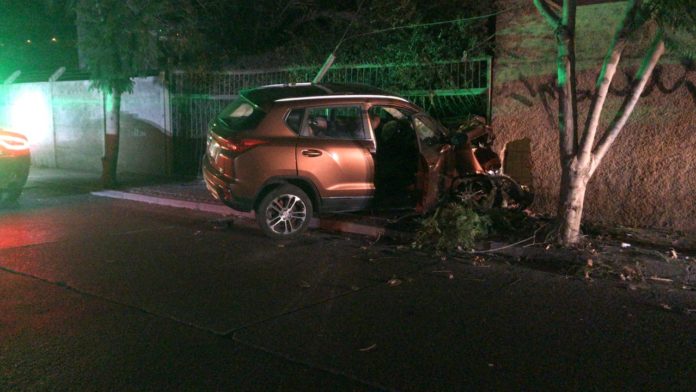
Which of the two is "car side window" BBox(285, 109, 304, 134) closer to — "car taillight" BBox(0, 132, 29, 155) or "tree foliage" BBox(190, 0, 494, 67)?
"tree foliage" BBox(190, 0, 494, 67)

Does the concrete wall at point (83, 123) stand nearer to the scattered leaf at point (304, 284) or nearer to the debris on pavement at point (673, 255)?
the scattered leaf at point (304, 284)

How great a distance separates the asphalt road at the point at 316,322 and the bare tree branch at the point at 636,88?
1787 mm

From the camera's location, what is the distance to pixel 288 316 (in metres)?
5.60

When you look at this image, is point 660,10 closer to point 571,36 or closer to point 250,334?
point 571,36

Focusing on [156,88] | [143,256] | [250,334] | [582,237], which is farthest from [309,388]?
[156,88]

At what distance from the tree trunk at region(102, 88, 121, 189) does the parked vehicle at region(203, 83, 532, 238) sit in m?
5.17

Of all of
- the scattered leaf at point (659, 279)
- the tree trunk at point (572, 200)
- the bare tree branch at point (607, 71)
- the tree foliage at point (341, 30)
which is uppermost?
the tree foliage at point (341, 30)

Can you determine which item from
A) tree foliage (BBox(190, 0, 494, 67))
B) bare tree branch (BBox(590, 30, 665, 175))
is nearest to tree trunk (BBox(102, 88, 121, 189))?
tree foliage (BBox(190, 0, 494, 67))

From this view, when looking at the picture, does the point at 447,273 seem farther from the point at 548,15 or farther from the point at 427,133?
the point at 548,15

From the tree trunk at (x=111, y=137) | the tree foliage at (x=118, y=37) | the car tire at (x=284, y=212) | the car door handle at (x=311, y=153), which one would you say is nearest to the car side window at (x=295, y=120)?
the car door handle at (x=311, y=153)

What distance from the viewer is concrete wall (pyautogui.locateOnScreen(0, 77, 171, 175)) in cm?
1531

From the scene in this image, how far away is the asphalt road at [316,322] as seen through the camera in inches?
172

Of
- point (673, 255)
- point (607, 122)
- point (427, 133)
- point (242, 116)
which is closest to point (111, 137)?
point (242, 116)

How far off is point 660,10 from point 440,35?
4577 millimetres
